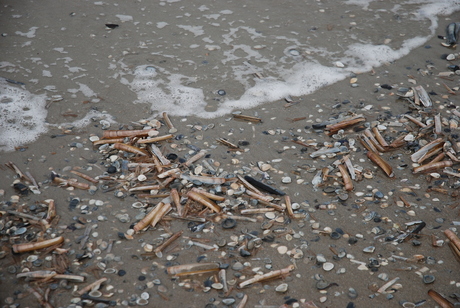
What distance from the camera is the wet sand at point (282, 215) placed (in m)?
2.63

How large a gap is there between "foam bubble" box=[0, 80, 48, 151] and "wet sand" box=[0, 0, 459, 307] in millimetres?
137

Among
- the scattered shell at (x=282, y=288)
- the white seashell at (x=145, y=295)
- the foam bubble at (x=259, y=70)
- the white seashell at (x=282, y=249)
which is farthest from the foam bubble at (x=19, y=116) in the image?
the scattered shell at (x=282, y=288)

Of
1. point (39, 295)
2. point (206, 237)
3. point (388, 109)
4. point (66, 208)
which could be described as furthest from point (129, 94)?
point (388, 109)

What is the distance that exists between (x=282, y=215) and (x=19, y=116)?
9.91 ft

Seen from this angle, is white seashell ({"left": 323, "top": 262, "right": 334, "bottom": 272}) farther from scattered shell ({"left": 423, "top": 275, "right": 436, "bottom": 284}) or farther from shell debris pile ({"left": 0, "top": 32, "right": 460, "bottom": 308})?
scattered shell ({"left": 423, "top": 275, "right": 436, "bottom": 284})

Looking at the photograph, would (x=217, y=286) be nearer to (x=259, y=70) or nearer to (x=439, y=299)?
(x=439, y=299)

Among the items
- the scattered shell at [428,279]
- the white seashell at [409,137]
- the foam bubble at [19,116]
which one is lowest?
the foam bubble at [19,116]

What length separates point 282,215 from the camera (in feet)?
10.4

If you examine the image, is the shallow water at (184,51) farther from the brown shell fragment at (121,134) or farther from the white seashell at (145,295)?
the white seashell at (145,295)

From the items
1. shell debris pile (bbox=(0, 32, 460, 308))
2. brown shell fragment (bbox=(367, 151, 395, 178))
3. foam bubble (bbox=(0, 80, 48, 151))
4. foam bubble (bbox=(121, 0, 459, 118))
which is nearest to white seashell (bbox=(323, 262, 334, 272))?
shell debris pile (bbox=(0, 32, 460, 308))

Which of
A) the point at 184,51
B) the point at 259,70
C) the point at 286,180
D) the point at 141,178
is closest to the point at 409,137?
the point at 286,180

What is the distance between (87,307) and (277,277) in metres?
1.27

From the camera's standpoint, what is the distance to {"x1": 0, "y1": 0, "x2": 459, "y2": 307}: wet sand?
263cm

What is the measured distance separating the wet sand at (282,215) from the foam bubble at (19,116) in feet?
0.45
